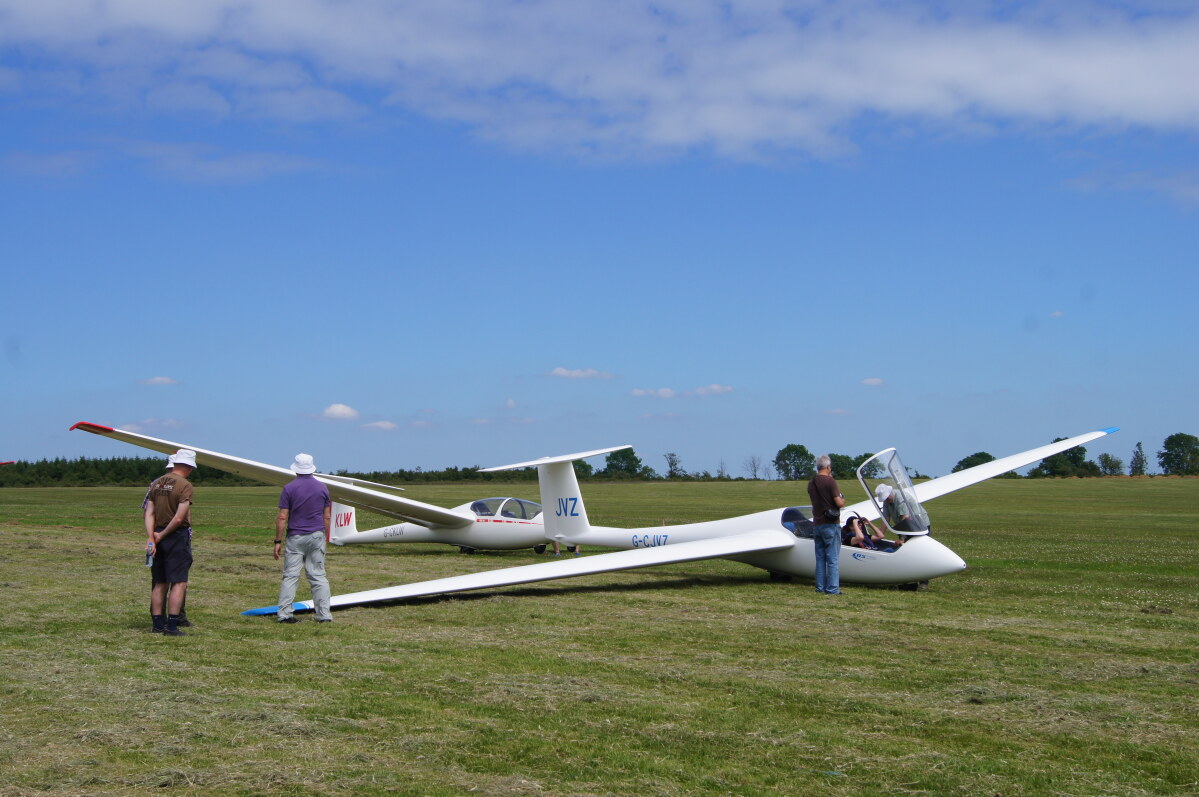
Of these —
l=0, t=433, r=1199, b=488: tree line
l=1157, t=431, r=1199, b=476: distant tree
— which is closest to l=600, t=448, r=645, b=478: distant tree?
l=0, t=433, r=1199, b=488: tree line

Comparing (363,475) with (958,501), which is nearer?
(958,501)

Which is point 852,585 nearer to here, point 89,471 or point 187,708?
point 187,708

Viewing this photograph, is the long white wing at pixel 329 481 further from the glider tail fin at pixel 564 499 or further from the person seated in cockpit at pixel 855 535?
the person seated in cockpit at pixel 855 535

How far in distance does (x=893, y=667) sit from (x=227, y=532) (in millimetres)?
20077

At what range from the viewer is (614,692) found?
20.6 feet

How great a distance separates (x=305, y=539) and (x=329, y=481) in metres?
7.44

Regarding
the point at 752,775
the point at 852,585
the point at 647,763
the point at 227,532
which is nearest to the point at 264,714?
the point at 647,763

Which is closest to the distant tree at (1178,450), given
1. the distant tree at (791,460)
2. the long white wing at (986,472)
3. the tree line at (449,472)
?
the tree line at (449,472)

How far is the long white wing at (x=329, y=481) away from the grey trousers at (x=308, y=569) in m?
2.37

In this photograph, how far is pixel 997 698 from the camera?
6.11 meters

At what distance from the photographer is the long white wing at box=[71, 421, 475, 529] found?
12.7 metres

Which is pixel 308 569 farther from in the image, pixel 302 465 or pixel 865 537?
pixel 865 537

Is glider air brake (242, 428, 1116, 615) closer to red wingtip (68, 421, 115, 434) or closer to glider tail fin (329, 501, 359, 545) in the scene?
red wingtip (68, 421, 115, 434)

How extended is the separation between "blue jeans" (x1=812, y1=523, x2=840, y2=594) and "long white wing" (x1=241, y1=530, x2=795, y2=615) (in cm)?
83
